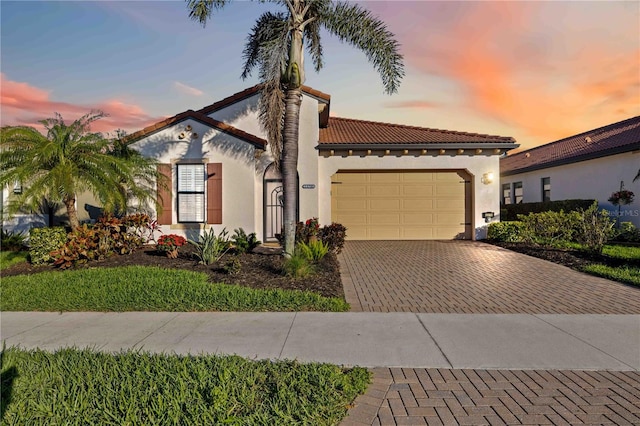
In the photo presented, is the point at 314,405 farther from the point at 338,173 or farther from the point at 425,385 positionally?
the point at 338,173

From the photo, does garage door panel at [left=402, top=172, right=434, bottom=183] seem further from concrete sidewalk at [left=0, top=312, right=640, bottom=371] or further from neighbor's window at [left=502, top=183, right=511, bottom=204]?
neighbor's window at [left=502, top=183, right=511, bottom=204]

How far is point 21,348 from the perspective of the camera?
4324 millimetres

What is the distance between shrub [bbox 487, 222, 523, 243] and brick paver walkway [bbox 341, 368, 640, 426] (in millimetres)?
9850

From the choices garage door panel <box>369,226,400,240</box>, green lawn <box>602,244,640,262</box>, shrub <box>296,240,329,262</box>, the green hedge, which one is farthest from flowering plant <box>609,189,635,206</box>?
shrub <box>296,240,329,262</box>

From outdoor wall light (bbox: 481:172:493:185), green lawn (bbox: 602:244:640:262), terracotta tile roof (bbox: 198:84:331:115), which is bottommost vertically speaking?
green lawn (bbox: 602:244:640:262)

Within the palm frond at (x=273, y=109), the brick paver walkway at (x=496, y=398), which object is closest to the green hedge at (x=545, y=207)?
the palm frond at (x=273, y=109)

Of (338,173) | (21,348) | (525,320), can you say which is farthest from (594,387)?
(338,173)

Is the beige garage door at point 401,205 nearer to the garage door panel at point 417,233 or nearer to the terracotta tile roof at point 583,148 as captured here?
the garage door panel at point 417,233

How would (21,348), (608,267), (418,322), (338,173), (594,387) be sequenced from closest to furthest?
(594,387) < (21,348) < (418,322) < (608,267) < (338,173)

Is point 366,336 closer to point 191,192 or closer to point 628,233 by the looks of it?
point 191,192

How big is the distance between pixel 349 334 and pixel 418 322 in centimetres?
116

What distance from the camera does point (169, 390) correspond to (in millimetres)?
3119

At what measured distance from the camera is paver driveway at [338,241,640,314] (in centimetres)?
595

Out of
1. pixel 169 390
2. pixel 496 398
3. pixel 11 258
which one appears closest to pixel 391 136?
pixel 496 398
